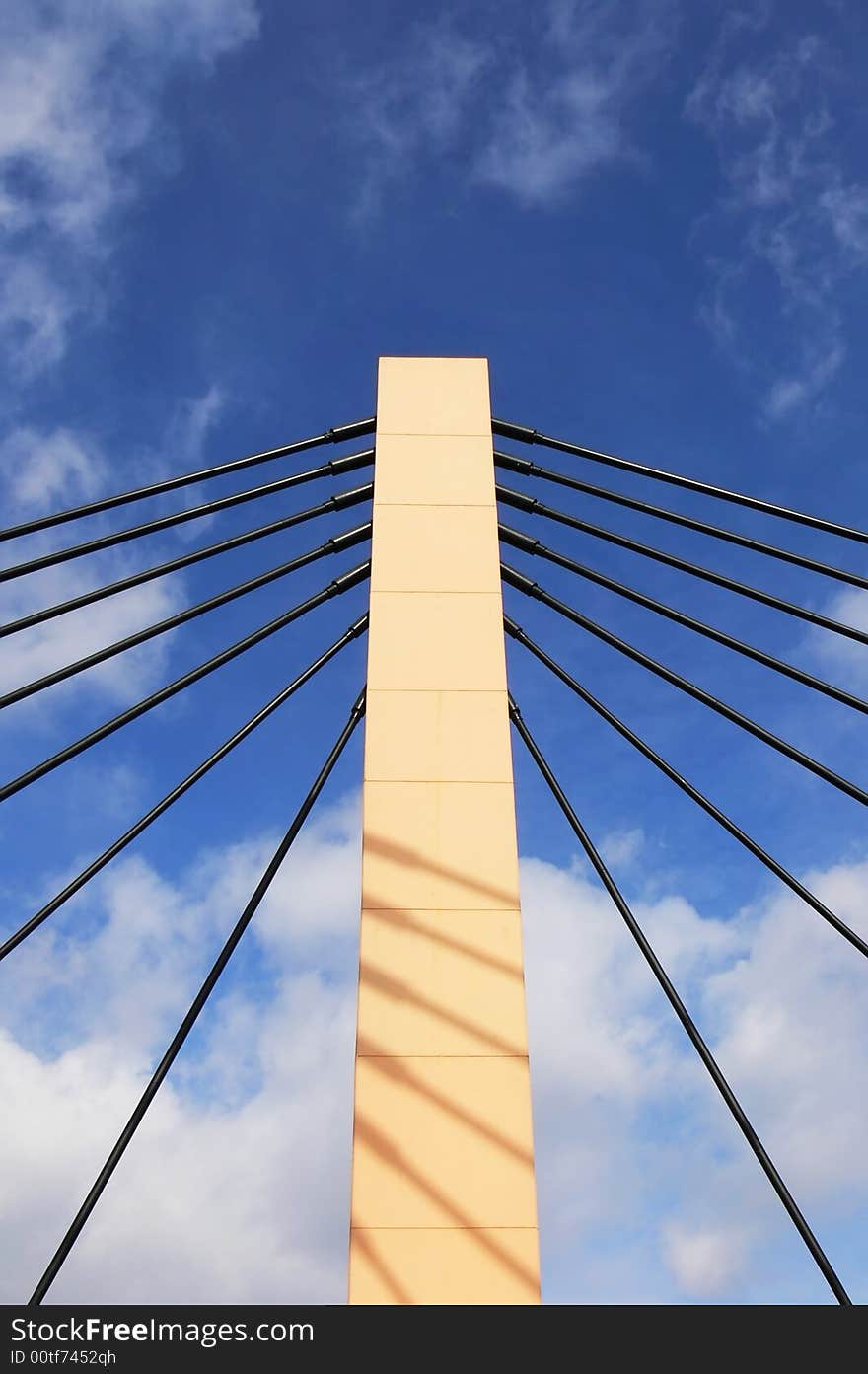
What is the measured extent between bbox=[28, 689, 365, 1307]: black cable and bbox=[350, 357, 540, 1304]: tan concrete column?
5.40 feet

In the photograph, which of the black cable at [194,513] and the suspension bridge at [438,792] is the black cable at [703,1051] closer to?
the suspension bridge at [438,792]

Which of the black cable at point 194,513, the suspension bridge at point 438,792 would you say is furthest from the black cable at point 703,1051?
the black cable at point 194,513

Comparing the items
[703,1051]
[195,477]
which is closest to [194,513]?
[195,477]

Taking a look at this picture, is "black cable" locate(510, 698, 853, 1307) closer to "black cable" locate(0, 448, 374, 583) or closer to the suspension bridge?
the suspension bridge

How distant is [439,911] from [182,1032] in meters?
2.35

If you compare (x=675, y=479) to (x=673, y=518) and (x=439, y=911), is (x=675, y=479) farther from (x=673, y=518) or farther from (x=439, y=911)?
(x=439, y=911)

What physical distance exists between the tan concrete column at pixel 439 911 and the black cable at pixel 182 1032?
1647mm

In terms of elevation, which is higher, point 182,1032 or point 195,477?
point 195,477

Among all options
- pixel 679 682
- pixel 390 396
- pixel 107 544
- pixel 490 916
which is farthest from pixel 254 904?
pixel 390 396

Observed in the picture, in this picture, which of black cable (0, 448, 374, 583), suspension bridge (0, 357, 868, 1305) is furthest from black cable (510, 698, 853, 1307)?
black cable (0, 448, 374, 583)

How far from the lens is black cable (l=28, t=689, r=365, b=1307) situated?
7.17 metres

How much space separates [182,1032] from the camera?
816 cm

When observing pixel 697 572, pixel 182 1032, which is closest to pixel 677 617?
pixel 697 572

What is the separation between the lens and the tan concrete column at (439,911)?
6312 mm
